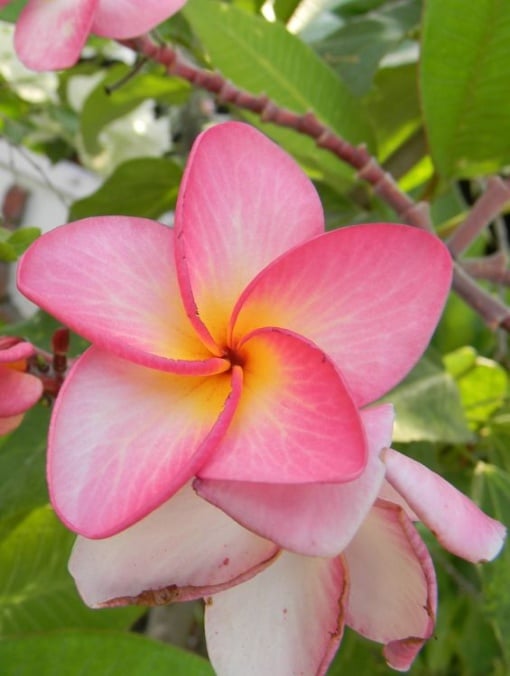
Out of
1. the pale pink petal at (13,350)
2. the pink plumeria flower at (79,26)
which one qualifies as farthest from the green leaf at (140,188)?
the pale pink petal at (13,350)

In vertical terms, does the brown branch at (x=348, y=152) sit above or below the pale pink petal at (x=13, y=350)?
below

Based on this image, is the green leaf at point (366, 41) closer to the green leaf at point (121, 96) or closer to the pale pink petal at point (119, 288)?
the green leaf at point (121, 96)

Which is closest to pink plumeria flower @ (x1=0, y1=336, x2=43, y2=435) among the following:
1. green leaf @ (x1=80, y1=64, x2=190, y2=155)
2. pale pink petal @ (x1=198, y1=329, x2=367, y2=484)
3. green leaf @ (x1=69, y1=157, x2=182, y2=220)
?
pale pink petal @ (x1=198, y1=329, x2=367, y2=484)

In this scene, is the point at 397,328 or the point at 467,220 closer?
the point at 397,328

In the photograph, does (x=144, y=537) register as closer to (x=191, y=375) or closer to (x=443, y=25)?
(x=191, y=375)

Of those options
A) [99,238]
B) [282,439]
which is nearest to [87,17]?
[99,238]

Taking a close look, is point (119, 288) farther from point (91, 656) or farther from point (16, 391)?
point (91, 656)

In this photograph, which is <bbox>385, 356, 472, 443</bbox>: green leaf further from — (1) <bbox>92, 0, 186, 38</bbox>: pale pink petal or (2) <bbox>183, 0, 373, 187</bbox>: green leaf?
(1) <bbox>92, 0, 186, 38</bbox>: pale pink petal
